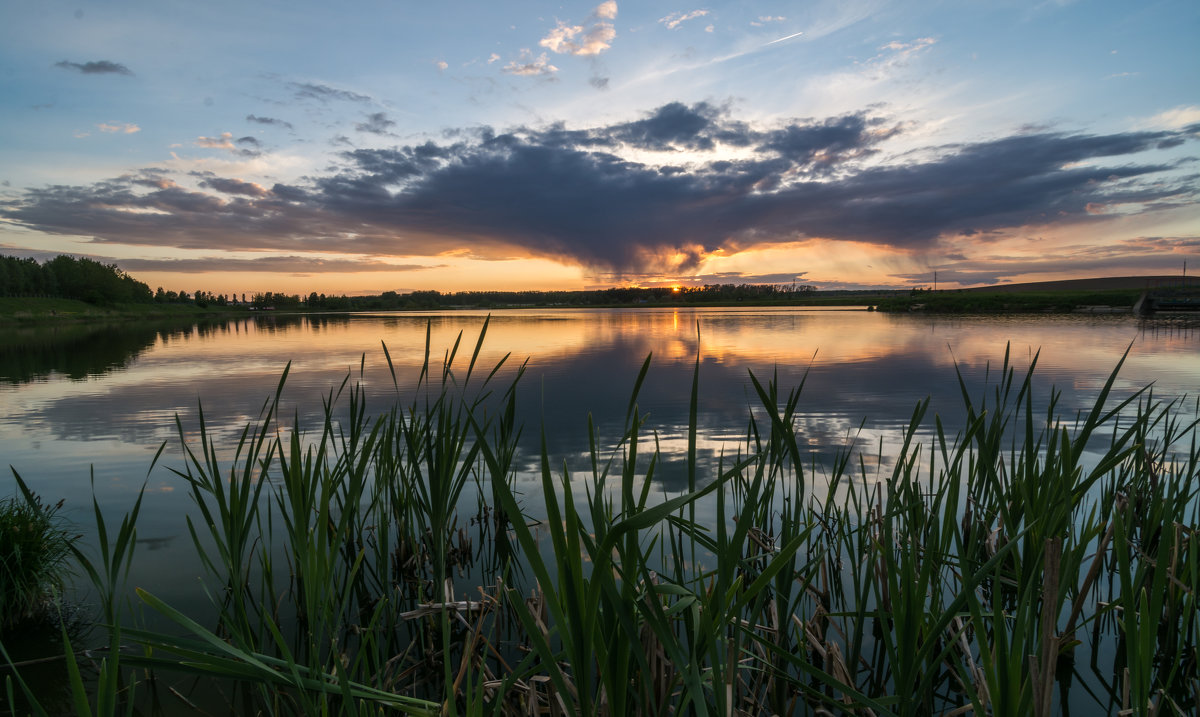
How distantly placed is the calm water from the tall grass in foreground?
0.49m

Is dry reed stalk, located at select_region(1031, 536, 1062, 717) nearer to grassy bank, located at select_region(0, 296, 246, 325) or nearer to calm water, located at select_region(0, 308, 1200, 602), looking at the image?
calm water, located at select_region(0, 308, 1200, 602)

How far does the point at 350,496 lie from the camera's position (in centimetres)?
207

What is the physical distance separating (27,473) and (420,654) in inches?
257

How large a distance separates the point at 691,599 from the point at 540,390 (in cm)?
823

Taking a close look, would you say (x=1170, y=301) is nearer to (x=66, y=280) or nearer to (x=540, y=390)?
(x=540, y=390)

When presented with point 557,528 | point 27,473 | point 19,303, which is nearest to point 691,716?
point 557,528

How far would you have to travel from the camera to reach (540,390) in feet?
31.2

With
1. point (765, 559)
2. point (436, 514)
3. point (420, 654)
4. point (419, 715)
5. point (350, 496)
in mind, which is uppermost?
point (350, 496)

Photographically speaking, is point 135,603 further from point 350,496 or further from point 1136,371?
point 1136,371

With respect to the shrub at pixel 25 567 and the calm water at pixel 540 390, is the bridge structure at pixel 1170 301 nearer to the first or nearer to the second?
the calm water at pixel 540 390

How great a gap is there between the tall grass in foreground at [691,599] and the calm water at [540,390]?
0.49 meters

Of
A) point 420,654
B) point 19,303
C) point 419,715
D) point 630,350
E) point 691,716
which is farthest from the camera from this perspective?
point 19,303

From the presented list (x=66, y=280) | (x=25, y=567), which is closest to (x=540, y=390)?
(x=25, y=567)

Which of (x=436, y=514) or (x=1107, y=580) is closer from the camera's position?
(x=436, y=514)
